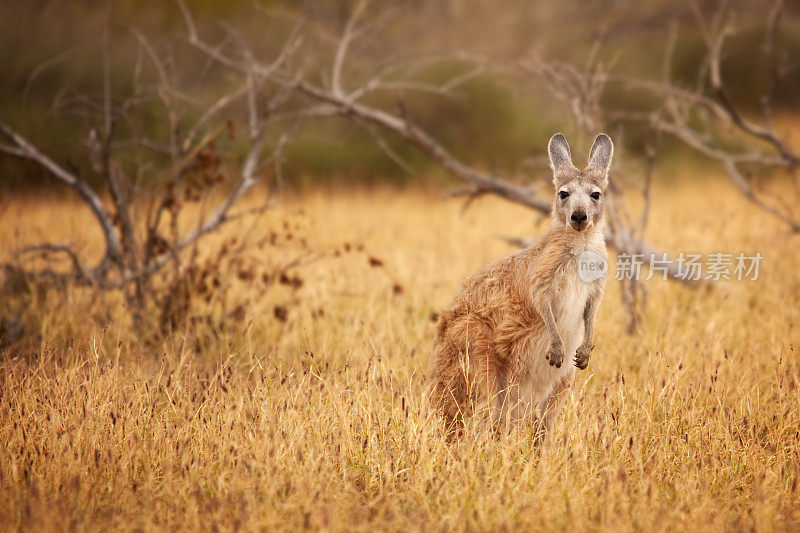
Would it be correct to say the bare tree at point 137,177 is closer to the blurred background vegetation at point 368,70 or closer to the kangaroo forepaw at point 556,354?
the kangaroo forepaw at point 556,354

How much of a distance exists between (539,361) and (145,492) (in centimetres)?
194

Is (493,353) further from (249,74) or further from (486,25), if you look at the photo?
(486,25)

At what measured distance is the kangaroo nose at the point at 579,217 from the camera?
13.3 feet

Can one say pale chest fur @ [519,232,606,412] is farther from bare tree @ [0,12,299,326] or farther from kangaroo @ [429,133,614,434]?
bare tree @ [0,12,299,326]

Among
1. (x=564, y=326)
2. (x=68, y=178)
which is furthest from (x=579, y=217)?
(x=68, y=178)

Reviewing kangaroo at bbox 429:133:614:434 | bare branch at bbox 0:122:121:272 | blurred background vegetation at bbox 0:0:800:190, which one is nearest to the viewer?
kangaroo at bbox 429:133:614:434

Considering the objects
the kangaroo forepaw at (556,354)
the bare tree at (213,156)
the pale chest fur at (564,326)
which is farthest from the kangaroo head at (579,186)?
the bare tree at (213,156)

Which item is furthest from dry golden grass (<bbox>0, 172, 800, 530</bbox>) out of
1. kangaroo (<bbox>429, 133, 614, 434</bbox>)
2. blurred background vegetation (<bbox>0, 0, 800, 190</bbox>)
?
blurred background vegetation (<bbox>0, 0, 800, 190</bbox>)

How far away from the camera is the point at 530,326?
420 centimetres

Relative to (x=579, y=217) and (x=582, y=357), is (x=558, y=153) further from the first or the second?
(x=582, y=357)

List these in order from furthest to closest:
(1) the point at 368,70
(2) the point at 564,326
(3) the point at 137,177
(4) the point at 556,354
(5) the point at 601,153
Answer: (1) the point at 368,70
(3) the point at 137,177
(5) the point at 601,153
(2) the point at 564,326
(4) the point at 556,354

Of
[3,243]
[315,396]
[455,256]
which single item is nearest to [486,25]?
[455,256]

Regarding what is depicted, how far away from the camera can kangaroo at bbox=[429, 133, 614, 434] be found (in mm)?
4117

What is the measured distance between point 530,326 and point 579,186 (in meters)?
0.75
